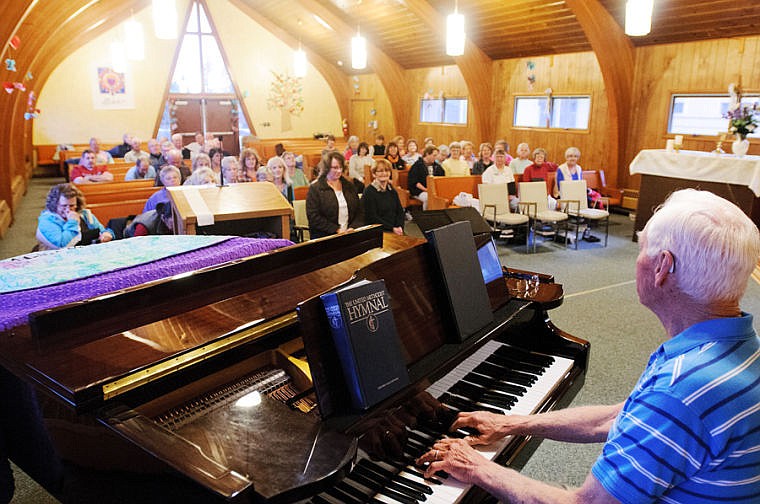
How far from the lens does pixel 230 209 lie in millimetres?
3725

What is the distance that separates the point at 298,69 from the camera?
13.6m

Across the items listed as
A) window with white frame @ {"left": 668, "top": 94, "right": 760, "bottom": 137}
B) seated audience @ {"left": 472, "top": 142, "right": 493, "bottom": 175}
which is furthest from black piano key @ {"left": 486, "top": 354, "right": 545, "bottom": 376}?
window with white frame @ {"left": 668, "top": 94, "right": 760, "bottom": 137}

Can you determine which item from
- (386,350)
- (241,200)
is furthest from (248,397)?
(241,200)

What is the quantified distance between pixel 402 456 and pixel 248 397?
427 millimetres

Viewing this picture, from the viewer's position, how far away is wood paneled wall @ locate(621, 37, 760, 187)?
8055mm

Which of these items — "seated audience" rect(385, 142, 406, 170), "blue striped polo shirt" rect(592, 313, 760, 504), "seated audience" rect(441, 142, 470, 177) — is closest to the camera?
"blue striped polo shirt" rect(592, 313, 760, 504)

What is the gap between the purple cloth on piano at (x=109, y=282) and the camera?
1854mm

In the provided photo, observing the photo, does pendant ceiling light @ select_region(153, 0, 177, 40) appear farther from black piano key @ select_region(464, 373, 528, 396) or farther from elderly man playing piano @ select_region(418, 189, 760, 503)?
elderly man playing piano @ select_region(418, 189, 760, 503)

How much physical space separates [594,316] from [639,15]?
3273mm

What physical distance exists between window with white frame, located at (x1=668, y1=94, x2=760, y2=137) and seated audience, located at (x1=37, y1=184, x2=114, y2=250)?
27.5 feet

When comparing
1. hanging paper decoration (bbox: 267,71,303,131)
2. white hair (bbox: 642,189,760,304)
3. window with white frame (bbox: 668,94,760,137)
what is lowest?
white hair (bbox: 642,189,760,304)

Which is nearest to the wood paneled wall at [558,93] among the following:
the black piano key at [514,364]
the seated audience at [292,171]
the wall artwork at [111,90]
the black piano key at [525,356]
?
the seated audience at [292,171]

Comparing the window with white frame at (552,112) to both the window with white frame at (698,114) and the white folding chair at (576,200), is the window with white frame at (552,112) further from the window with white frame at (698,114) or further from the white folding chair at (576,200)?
the white folding chair at (576,200)

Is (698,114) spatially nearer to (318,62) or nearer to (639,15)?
(639,15)
